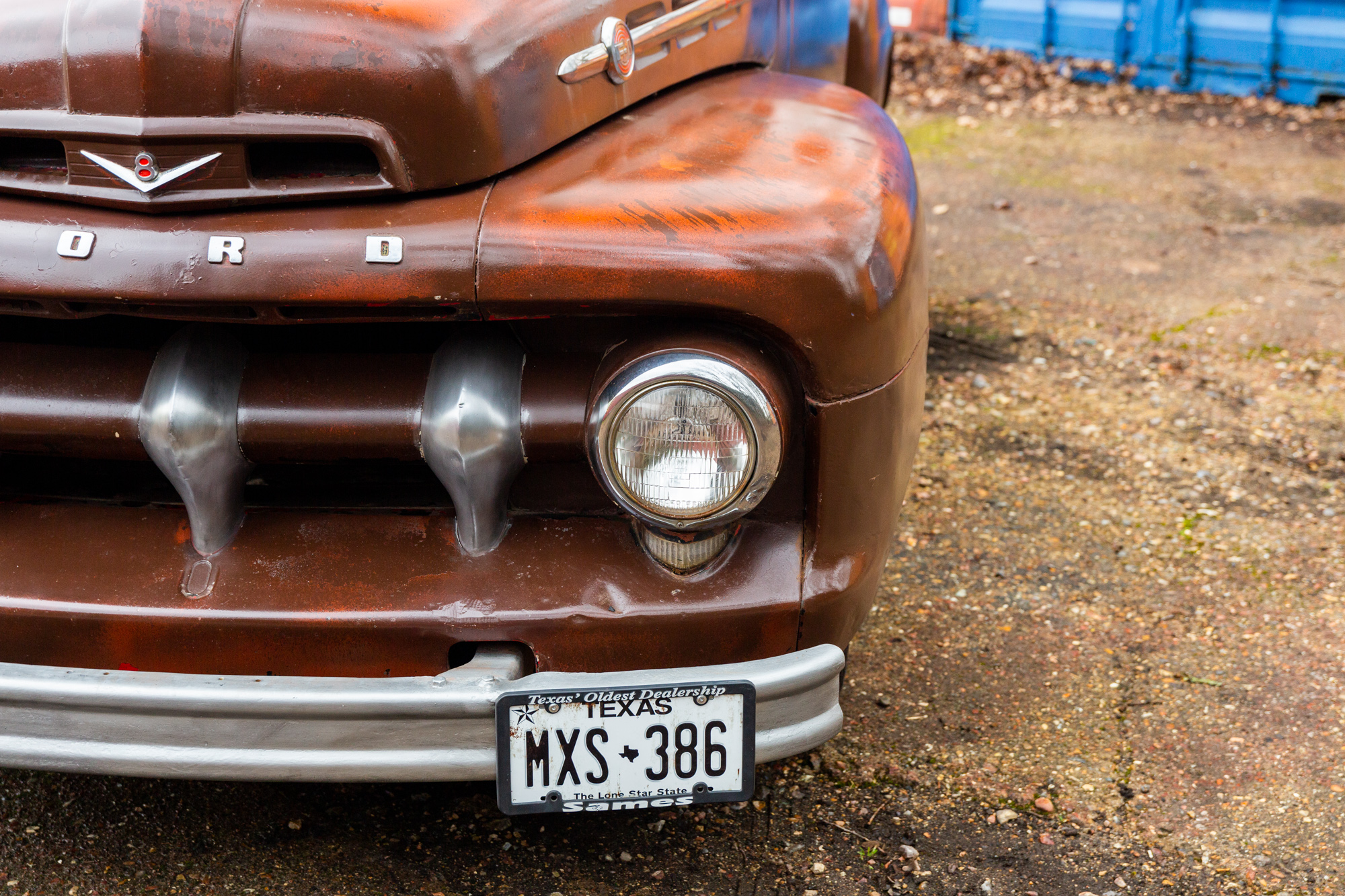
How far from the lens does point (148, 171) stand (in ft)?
5.40

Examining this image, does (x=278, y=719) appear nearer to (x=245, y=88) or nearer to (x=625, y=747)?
(x=625, y=747)

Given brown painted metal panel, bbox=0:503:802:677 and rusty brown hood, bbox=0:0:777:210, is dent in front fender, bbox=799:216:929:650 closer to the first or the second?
brown painted metal panel, bbox=0:503:802:677

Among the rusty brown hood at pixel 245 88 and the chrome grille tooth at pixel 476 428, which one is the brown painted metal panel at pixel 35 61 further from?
the chrome grille tooth at pixel 476 428

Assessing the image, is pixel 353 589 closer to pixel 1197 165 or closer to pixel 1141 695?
pixel 1141 695

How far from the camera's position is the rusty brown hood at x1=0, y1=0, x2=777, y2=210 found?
1.62 metres

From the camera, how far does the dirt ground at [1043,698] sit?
2018 mm

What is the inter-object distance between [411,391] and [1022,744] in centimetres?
139

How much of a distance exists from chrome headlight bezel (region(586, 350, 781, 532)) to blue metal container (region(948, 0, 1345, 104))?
675 centimetres

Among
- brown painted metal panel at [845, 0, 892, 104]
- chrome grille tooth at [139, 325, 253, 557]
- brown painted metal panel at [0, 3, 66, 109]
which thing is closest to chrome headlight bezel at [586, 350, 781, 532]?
chrome grille tooth at [139, 325, 253, 557]

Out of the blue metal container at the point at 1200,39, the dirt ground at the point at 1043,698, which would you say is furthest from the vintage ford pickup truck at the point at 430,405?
the blue metal container at the point at 1200,39

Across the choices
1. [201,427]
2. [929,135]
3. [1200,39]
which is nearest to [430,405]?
[201,427]

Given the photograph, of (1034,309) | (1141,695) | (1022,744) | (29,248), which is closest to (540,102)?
(29,248)

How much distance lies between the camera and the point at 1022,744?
2334mm

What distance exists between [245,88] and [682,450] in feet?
2.56
